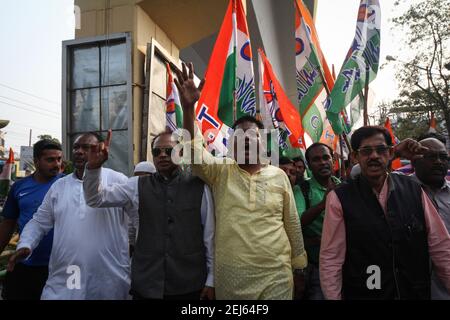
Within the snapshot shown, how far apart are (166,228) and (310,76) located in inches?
112

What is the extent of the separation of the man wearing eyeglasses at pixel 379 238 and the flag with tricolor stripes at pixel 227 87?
1.66 metres

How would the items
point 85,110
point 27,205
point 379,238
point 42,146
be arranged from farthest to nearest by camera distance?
point 85,110 < point 42,146 < point 27,205 < point 379,238

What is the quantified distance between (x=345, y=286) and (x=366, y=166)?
0.68 m

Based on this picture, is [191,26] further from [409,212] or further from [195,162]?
[409,212]

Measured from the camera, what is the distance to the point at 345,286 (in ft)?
6.71

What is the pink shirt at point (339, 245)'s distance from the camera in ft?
6.50

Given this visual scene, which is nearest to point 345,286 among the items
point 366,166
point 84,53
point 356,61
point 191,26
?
point 366,166

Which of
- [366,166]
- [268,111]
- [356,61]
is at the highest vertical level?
[356,61]

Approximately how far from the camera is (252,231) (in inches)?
82.1

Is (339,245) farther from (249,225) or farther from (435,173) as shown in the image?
(435,173)

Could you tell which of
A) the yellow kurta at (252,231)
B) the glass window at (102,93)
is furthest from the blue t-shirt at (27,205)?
the glass window at (102,93)

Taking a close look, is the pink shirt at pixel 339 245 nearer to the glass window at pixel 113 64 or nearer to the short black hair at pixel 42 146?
the short black hair at pixel 42 146

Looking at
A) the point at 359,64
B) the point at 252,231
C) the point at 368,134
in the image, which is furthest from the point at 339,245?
the point at 359,64
